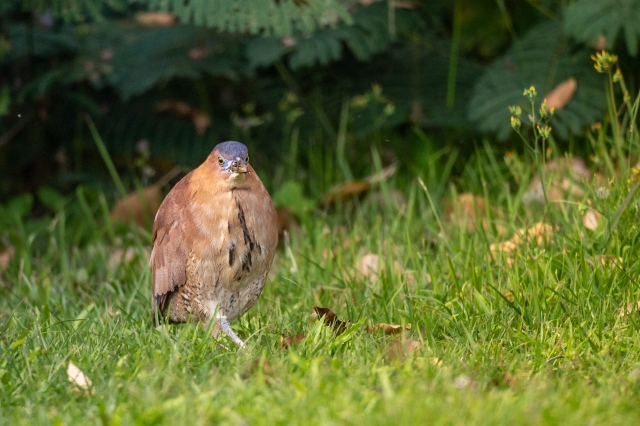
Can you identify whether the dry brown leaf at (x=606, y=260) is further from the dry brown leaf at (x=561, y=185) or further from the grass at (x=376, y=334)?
the dry brown leaf at (x=561, y=185)

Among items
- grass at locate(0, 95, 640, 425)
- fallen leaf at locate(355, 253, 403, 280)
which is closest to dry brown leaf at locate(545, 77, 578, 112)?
grass at locate(0, 95, 640, 425)

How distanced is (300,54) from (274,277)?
157 cm

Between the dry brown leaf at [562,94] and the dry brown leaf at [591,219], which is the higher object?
the dry brown leaf at [562,94]

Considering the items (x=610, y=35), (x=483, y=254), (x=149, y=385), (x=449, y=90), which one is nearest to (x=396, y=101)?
(x=449, y=90)

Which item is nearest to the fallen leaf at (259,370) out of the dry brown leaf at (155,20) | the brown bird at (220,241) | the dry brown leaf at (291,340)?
the dry brown leaf at (291,340)

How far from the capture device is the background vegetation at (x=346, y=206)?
10.1 ft

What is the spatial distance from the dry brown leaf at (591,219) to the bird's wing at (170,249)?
202 cm

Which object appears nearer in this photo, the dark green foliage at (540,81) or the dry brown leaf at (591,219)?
the dry brown leaf at (591,219)

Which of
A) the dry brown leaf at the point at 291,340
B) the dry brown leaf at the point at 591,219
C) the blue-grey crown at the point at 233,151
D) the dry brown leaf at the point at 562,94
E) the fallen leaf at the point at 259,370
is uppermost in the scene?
the blue-grey crown at the point at 233,151

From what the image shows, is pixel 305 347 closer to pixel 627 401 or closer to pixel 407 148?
pixel 627 401

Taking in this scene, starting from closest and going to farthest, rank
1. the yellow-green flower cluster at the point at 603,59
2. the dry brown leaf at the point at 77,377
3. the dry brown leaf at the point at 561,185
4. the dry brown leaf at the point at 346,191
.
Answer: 1. the dry brown leaf at the point at 77,377
2. the yellow-green flower cluster at the point at 603,59
3. the dry brown leaf at the point at 561,185
4. the dry brown leaf at the point at 346,191

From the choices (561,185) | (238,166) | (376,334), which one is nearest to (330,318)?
(376,334)

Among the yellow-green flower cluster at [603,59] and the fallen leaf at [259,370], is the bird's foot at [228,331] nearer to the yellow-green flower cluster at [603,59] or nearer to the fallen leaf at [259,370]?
the fallen leaf at [259,370]

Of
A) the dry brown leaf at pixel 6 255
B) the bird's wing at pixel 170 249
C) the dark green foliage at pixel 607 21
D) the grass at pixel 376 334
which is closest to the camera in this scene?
the grass at pixel 376 334
